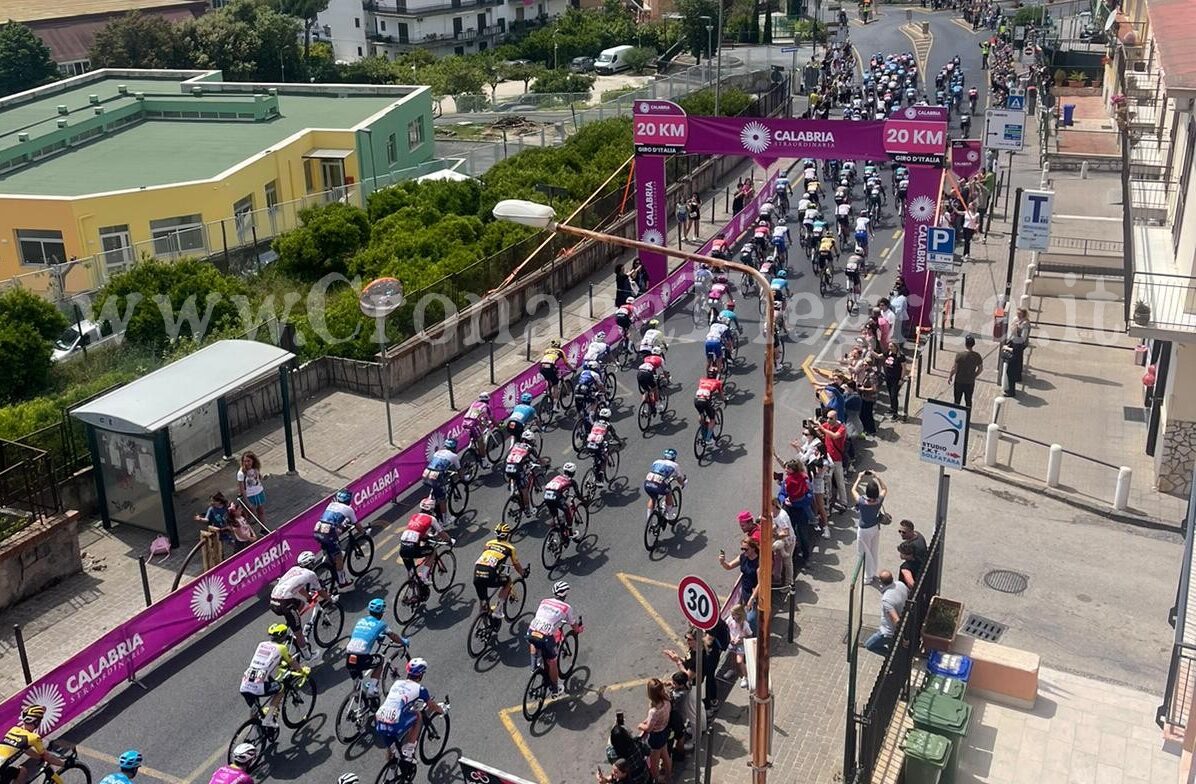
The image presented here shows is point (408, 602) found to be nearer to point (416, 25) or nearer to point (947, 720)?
point (947, 720)

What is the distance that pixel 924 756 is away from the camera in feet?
39.4

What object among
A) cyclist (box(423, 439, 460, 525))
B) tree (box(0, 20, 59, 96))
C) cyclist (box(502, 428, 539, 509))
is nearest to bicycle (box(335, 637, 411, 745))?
cyclist (box(423, 439, 460, 525))

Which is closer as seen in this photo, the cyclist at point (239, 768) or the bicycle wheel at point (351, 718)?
the cyclist at point (239, 768)

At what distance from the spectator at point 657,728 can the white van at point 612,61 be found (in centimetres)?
8469

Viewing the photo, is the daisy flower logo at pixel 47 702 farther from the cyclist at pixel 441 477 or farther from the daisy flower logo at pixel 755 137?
the daisy flower logo at pixel 755 137

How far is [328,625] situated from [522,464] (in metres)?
3.69

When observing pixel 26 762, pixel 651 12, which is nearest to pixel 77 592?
pixel 26 762

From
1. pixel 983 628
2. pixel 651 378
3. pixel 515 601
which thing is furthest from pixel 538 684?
pixel 651 378

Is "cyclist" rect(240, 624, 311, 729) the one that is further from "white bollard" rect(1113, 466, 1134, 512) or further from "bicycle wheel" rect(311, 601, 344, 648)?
"white bollard" rect(1113, 466, 1134, 512)

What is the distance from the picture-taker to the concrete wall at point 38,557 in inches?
655

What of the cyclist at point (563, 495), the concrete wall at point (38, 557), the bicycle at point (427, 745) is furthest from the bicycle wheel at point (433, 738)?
the concrete wall at point (38, 557)

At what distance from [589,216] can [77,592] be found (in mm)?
20755

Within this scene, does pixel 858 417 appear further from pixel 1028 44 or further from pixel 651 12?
pixel 651 12

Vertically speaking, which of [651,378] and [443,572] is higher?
[651,378]
